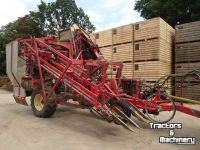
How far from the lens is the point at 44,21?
28.3 metres

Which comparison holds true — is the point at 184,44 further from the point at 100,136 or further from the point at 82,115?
the point at 100,136

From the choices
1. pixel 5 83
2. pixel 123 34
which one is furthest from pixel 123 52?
pixel 5 83

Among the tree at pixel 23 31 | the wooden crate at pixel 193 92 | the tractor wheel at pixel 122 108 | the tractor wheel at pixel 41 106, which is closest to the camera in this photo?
the tractor wheel at pixel 122 108

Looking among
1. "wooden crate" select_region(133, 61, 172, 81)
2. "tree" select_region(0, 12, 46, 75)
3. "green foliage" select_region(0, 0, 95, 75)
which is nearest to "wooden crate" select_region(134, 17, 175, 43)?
"wooden crate" select_region(133, 61, 172, 81)

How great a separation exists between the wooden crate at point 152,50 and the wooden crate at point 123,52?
0.89 ft

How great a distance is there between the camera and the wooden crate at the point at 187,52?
30.6ft

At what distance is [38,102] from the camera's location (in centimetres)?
621

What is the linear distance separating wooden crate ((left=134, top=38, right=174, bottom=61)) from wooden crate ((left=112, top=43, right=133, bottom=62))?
10.7 inches

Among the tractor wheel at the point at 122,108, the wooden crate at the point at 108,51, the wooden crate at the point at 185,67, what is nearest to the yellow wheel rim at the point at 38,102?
the tractor wheel at the point at 122,108

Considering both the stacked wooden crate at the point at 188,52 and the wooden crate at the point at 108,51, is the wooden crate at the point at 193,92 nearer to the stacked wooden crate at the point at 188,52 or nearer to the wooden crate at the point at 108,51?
the stacked wooden crate at the point at 188,52

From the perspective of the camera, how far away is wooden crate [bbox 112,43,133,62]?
9961 mm

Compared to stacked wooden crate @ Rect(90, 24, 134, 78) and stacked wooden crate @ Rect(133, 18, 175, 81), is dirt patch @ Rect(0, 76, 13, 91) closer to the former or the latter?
stacked wooden crate @ Rect(90, 24, 134, 78)

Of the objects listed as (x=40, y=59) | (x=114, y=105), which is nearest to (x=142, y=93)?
(x=114, y=105)

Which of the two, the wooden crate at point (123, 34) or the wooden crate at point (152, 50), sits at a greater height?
the wooden crate at point (123, 34)
